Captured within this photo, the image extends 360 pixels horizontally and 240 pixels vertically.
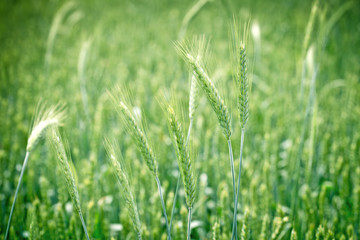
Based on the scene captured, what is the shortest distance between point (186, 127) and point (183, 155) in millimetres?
188

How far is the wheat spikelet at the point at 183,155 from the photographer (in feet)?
2.61

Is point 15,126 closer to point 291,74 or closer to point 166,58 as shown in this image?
point 166,58

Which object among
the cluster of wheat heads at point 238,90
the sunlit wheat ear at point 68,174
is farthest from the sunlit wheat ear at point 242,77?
the sunlit wheat ear at point 68,174

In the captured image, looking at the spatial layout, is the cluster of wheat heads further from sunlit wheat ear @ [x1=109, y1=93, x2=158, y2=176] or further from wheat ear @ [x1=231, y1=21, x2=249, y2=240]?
sunlit wheat ear @ [x1=109, y1=93, x2=158, y2=176]

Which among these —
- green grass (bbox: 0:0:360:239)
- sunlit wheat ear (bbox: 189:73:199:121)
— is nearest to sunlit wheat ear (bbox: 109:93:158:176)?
green grass (bbox: 0:0:360:239)

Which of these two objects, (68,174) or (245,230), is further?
(245,230)

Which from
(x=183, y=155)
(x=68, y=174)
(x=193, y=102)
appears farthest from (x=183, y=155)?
(x=68, y=174)

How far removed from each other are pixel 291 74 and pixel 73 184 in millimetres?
2944

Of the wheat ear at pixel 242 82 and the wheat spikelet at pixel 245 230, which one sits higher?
the wheat ear at pixel 242 82

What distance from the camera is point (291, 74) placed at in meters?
3.17

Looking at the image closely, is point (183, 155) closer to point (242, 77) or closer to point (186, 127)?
point (186, 127)

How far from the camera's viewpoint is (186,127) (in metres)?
0.97

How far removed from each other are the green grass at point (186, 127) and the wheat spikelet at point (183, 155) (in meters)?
0.06

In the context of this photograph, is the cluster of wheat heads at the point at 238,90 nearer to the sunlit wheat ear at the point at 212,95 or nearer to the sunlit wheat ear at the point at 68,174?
the sunlit wheat ear at the point at 212,95
